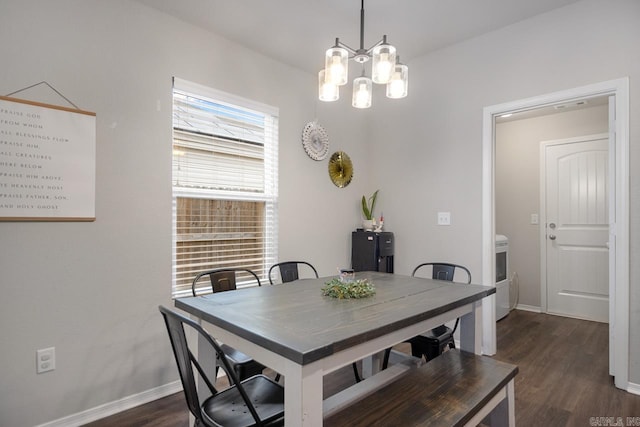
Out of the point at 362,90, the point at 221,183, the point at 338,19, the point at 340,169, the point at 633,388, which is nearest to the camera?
the point at 362,90

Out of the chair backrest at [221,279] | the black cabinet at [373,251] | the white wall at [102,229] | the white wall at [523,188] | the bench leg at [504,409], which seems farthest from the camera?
the white wall at [523,188]

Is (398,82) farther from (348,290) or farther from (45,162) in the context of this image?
(45,162)

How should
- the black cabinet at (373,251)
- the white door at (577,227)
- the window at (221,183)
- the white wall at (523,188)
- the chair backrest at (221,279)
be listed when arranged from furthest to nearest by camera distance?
the white wall at (523,188), the white door at (577,227), the black cabinet at (373,251), the window at (221,183), the chair backrest at (221,279)

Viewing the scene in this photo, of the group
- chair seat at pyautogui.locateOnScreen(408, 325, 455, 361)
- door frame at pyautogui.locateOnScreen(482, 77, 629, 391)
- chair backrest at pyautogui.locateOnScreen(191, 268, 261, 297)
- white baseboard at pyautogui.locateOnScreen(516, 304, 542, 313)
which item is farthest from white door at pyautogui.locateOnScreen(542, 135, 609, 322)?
chair backrest at pyautogui.locateOnScreen(191, 268, 261, 297)

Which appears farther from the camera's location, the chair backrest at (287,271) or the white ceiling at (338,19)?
the chair backrest at (287,271)

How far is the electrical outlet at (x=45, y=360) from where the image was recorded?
191 cm

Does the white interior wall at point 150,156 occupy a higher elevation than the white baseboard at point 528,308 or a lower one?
higher

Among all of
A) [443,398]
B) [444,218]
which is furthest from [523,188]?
[443,398]

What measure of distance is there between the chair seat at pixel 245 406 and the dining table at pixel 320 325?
0.20 m

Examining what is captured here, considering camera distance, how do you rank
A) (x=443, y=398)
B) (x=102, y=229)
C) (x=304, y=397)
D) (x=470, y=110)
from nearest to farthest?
(x=304, y=397) < (x=443, y=398) < (x=102, y=229) < (x=470, y=110)

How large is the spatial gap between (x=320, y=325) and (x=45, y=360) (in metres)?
1.68

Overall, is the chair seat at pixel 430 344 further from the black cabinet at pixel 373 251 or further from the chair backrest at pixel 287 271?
the black cabinet at pixel 373 251

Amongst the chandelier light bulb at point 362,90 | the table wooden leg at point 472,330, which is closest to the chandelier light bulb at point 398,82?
the chandelier light bulb at point 362,90

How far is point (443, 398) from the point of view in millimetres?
1430
